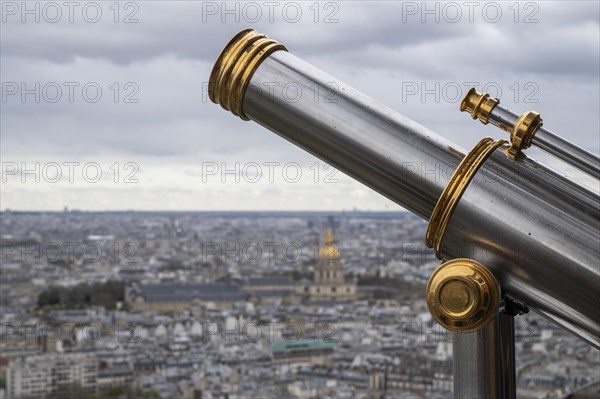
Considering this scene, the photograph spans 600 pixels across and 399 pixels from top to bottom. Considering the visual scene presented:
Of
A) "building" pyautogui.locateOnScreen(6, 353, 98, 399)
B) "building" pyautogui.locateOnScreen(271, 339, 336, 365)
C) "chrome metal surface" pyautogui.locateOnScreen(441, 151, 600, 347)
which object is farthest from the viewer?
"building" pyautogui.locateOnScreen(271, 339, 336, 365)

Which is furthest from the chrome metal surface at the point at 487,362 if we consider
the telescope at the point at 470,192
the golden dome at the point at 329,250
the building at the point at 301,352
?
the building at the point at 301,352

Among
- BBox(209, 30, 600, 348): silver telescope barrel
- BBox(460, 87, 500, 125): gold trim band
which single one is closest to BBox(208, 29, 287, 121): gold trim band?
BBox(209, 30, 600, 348): silver telescope barrel

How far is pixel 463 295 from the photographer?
0.75 metres

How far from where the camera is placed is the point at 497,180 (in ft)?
2.47

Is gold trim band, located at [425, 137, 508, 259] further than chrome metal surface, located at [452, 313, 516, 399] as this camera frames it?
No

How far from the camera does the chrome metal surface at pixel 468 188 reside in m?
0.70

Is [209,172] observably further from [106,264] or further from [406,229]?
[106,264]

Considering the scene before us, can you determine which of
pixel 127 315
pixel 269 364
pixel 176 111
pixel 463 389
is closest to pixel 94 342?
pixel 127 315

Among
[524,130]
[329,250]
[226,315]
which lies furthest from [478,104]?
[226,315]

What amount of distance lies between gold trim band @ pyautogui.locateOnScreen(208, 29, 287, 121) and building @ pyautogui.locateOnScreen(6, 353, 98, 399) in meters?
7.13

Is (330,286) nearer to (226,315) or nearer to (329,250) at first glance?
(226,315)

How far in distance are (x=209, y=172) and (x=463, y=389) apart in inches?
52.3

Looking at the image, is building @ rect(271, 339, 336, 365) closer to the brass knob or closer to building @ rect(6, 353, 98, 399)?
building @ rect(6, 353, 98, 399)

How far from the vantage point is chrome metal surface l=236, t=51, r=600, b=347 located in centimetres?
70
